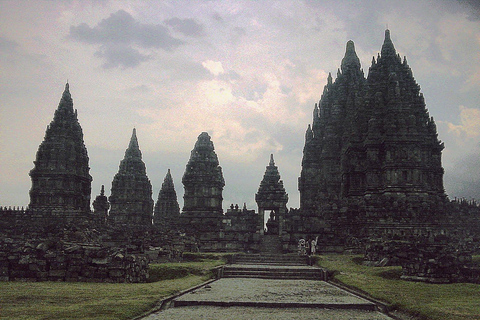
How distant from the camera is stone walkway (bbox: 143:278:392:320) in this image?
11.6 metres

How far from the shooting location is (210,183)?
56.2 m

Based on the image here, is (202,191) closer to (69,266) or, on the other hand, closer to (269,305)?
(69,266)

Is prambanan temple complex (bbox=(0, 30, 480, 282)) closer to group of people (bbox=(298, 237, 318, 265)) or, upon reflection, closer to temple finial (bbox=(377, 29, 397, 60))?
temple finial (bbox=(377, 29, 397, 60))

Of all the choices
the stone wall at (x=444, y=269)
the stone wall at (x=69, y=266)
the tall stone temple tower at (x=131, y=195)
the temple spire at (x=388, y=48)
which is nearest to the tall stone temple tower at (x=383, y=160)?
the temple spire at (x=388, y=48)

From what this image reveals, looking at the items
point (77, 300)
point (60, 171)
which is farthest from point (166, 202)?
point (77, 300)

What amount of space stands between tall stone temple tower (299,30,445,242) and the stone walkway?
2389 cm

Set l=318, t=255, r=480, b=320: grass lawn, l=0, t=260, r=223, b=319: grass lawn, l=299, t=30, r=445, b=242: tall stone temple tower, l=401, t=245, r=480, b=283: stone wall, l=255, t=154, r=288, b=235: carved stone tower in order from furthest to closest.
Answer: l=255, t=154, r=288, b=235: carved stone tower → l=299, t=30, r=445, b=242: tall stone temple tower → l=401, t=245, r=480, b=283: stone wall → l=318, t=255, r=480, b=320: grass lawn → l=0, t=260, r=223, b=319: grass lawn

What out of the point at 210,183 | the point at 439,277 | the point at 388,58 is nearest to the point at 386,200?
the point at 388,58

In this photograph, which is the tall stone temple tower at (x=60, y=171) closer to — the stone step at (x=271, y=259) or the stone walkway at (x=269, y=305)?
the stone step at (x=271, y=259)

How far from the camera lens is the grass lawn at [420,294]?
A: 11.2 metres

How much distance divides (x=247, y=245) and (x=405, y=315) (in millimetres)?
27906

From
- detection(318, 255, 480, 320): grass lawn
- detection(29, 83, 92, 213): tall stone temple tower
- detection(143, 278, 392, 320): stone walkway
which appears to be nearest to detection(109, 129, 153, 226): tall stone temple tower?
detection(29, 83, 92, 213): tall stone temple tower

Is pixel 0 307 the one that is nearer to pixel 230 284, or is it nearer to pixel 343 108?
pixel 230 284

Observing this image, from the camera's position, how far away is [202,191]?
55.8m
